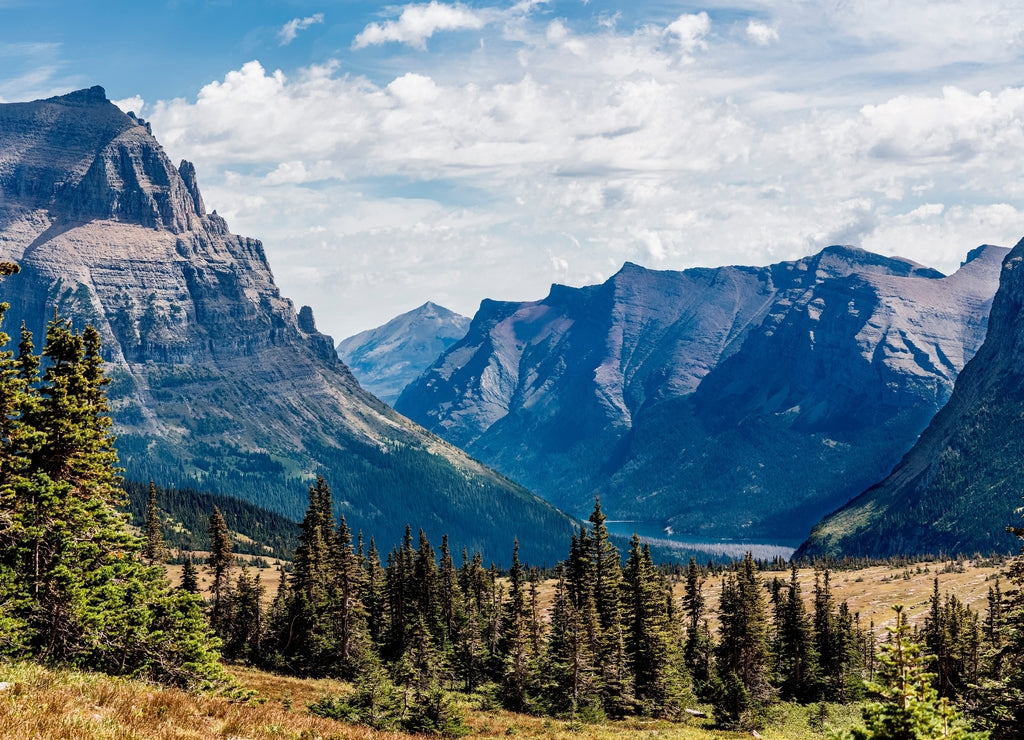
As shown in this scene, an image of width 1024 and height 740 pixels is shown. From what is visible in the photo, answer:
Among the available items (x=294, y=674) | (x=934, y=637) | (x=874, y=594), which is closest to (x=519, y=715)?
(x=294, y=674)

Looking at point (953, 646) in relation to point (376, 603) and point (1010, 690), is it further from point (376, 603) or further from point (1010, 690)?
point (376, 603)

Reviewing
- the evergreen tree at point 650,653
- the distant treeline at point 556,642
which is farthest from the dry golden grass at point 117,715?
the evergreen tree at point 650,653

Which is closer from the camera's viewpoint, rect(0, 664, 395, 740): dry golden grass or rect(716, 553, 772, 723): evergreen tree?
rect(0, 664, 395, 740): dry golden grass

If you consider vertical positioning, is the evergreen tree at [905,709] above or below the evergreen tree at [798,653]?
above

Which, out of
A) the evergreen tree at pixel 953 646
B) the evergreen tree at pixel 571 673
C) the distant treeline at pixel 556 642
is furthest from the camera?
the evergreen tree at pixel 953 646

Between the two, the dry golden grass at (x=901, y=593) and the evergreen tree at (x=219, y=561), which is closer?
the evergreen tree at (x=219, y=561)

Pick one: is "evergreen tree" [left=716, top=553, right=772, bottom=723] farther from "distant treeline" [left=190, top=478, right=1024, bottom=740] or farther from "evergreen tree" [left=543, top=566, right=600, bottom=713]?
"evergreen tree" [left=543, top=566, right=600, bottom=713]

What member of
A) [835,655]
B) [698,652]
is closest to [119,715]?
[698,652]

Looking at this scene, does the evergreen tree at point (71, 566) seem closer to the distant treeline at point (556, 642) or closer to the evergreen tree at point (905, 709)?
the distant treeline at point (556, 642)

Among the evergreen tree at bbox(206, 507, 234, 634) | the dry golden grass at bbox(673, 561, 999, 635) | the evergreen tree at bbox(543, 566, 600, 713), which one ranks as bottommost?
the dry golden grass at bbox(673, 561, 999, 635)

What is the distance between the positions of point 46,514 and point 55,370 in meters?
11.6

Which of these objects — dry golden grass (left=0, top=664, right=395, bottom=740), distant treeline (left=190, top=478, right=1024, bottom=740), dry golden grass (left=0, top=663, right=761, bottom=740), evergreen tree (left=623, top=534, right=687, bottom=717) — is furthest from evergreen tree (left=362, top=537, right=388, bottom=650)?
dry golden grass (left=0, top=664, right=395, bottom=740)

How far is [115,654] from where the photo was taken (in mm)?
36094

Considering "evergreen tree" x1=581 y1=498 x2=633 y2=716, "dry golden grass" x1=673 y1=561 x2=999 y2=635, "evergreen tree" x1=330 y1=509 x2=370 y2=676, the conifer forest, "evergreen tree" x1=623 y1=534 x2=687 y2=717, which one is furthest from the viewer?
"dry golden grass" x1=673 y1=561 x2=999 y2=635
